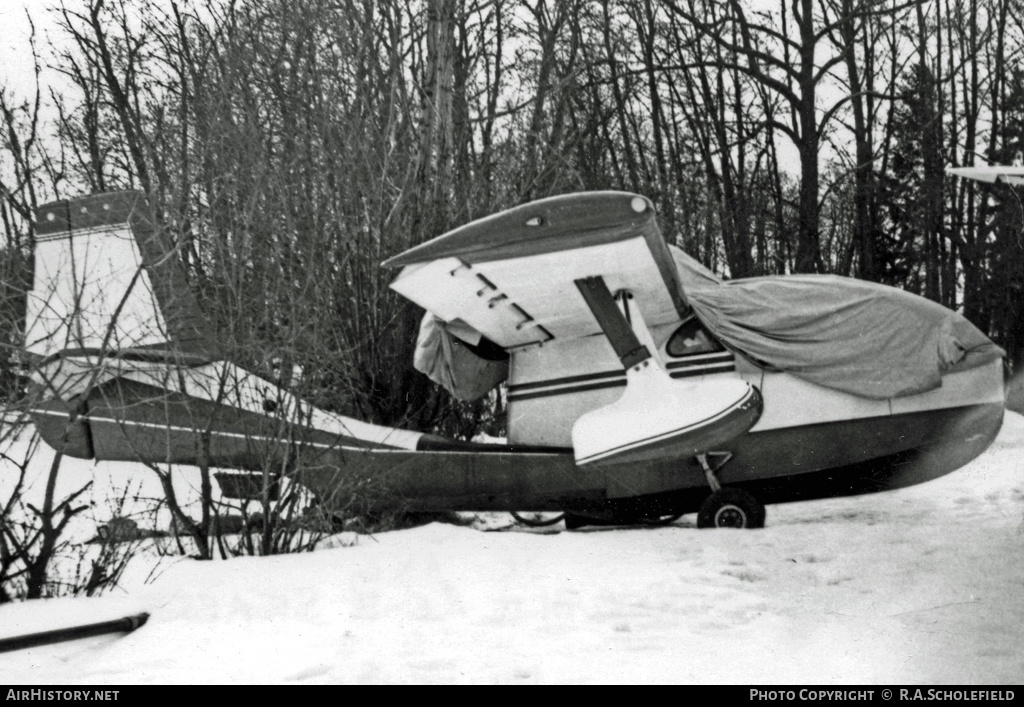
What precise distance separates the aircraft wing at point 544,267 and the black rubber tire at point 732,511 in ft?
4.31

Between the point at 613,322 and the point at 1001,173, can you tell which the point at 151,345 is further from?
the point at 1001,173

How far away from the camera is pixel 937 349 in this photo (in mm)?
6398

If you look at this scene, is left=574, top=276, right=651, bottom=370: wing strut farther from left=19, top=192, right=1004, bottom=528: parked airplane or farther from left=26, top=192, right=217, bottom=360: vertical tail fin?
left=26, top=192, right=217, bottom=360: vertical tail fin

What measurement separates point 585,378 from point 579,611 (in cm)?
313

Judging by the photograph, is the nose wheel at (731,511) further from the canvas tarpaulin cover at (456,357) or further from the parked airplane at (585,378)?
the canvas tarpaulin cover at (456,357)

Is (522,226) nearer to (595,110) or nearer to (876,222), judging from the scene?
(595,110)

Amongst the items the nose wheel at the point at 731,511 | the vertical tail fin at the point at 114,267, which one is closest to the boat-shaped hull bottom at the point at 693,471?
the nose wheel at the point at 731,511

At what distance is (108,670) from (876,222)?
21620mm

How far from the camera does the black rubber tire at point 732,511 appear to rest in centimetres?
647

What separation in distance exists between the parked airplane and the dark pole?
1.64m

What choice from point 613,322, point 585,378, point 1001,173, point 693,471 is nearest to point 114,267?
point 613,322

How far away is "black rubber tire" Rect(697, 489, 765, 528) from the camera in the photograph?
647cm

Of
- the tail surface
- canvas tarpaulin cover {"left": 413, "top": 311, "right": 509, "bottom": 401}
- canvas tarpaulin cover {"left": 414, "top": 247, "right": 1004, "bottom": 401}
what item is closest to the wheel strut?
canvas tarpaulin cover {"left": 414, "top": 247, "right": 1004, "bottom": 401}

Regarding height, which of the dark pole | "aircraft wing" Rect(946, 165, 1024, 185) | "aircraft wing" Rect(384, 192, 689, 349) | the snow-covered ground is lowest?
the snow-covered ground
